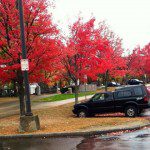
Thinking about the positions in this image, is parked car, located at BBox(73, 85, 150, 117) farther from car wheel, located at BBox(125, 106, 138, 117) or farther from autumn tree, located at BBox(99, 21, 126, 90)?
autumn tree, located at BBox(99, 21, 126, 90)

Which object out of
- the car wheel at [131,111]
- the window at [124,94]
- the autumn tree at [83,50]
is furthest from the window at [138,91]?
the autumn tree at [83,50]

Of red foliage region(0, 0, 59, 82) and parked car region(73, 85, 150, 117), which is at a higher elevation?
red foliage region(0, 0, 59, 82)

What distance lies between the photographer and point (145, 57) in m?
67.4

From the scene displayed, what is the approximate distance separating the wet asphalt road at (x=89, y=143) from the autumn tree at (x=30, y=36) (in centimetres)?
664

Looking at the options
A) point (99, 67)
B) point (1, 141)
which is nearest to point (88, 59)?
point (99, 67)

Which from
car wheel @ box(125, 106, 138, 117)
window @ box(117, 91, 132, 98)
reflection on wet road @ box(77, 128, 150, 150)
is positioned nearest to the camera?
reflection on wet road @ box(77, 128, 150, 150)

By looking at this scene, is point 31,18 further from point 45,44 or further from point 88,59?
point 88,59

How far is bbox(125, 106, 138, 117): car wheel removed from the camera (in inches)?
820

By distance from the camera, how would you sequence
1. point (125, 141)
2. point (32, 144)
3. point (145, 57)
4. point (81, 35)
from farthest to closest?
point (145, 57) < point (81, 35) < point (32, 144) < point (125, 141)

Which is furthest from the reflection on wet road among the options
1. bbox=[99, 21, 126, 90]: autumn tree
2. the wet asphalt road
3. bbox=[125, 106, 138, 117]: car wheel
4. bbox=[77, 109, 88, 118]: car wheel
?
bbox=[99, 21, 126, 90]: autumn tree

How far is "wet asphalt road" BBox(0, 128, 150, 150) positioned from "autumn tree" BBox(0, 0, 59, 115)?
6.64 m

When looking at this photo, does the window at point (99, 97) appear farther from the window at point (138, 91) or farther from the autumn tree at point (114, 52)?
the autumn tree at point (114, 52)

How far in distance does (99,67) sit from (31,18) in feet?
32.6

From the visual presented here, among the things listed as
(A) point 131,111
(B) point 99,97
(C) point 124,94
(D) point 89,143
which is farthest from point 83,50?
(D) point 89,143
